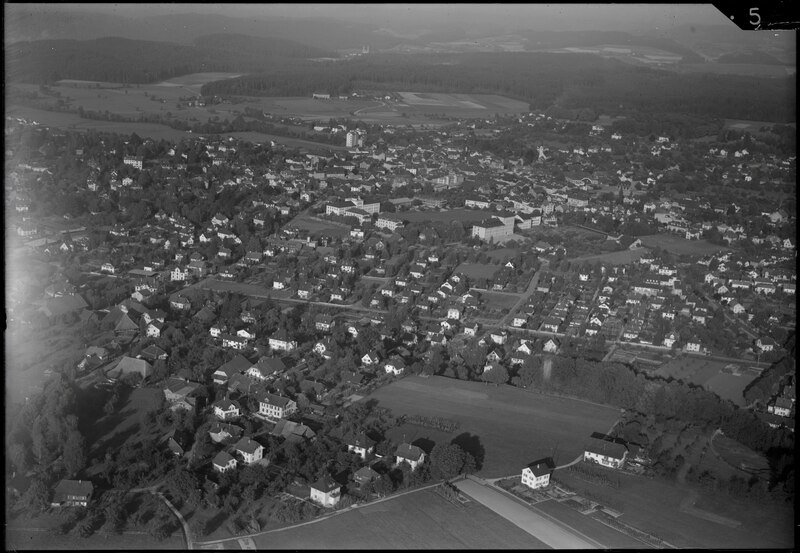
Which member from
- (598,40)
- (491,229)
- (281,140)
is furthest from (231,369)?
(598,40)

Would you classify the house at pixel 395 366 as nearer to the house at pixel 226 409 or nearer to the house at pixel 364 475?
the house at pixel 226 409

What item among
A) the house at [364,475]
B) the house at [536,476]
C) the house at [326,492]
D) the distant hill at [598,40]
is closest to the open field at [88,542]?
the house at [326,492]

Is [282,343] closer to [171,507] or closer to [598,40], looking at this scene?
[171,507]

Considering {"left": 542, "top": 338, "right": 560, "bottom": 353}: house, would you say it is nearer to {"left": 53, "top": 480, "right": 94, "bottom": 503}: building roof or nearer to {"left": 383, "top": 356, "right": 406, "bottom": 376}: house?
{"left": 383, "top": 356, "right": 406, "bottom": 376}: house

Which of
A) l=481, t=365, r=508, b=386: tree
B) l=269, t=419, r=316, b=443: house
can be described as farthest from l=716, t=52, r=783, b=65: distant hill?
l=269, t=419, r=316, b=443: house

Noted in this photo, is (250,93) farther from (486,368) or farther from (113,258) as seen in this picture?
(486,368)

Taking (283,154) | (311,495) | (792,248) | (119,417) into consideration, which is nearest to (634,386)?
(311,495)
